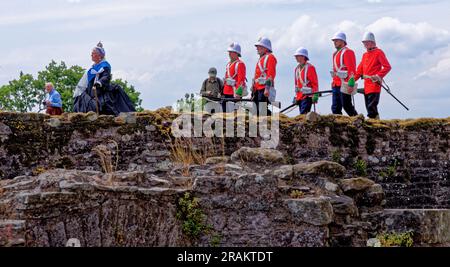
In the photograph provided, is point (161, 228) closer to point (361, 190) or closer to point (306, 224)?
point (306, 224)

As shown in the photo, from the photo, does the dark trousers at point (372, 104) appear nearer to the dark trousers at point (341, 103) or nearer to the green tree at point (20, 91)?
the dark trousers at point (341, 103)

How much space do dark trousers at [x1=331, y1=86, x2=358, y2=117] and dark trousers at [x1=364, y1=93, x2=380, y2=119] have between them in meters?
0.26

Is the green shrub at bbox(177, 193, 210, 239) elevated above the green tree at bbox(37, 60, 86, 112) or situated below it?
below

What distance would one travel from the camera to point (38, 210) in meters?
8.15

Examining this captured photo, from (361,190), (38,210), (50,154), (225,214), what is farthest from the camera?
(50,154)

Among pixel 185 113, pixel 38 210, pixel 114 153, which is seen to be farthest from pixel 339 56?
pixel 38 210

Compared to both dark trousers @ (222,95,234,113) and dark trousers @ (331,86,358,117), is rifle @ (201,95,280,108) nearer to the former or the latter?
dark trousers @ (222,95,234,113)

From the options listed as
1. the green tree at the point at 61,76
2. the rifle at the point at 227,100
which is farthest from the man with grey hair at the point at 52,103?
the green tree at the point at 61,76

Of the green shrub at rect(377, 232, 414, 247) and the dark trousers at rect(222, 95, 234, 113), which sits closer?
the green shrub at rect(377, 232, 414, 247)

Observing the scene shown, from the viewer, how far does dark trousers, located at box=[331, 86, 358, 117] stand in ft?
56.6

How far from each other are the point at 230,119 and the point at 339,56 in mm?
2810

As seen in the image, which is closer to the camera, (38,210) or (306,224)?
(38,210)

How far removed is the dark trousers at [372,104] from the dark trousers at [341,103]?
0.26 metres

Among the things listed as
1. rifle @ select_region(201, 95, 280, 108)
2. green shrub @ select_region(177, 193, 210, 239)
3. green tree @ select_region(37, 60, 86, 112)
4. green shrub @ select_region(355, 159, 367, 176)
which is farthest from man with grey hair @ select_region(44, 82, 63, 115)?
green tree @ select_region(37, 60, 86, 112)
